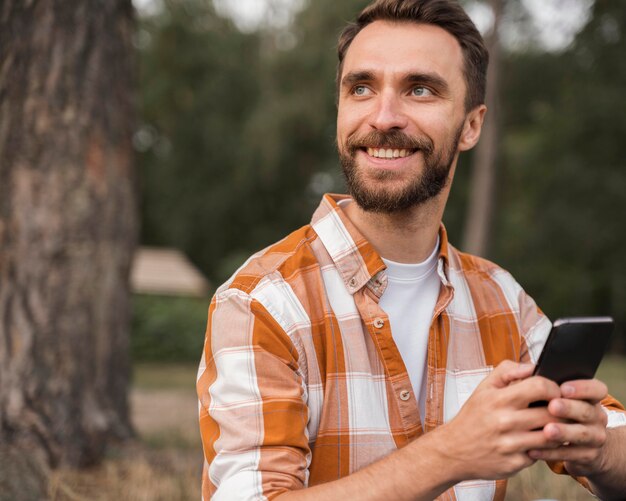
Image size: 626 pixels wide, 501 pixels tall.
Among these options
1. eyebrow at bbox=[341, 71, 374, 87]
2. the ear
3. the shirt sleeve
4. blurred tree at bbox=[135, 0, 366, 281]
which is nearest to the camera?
the shirt sleeve

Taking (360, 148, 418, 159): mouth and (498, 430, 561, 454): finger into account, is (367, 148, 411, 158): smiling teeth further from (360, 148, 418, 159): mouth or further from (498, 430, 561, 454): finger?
(498, 430, 561, 454): finger

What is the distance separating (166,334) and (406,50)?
16324 millimetres

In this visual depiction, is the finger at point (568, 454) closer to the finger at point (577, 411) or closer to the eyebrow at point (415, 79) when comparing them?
the finger at point (577, 411)

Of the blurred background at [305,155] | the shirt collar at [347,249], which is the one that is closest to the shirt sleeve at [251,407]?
the shirt collar at [347,249]

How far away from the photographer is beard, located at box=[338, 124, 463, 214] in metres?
2.05

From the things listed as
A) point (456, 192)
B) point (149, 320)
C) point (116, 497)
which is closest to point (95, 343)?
point (116, 497)

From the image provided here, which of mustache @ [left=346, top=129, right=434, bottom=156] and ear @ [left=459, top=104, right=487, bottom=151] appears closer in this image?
mustache @ [left=346, top=129, right=434, bottom=156]

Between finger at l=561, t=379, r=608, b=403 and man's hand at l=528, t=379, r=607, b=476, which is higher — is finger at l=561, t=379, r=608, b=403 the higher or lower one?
the higher one

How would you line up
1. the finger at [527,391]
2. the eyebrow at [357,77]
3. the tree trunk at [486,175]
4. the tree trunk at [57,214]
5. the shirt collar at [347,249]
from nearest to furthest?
the finger at [527,391], the shirt collar at [347,249], the eyebrow at [357,77], the tree trunk at [57,214], the tree trunk at [486,175]

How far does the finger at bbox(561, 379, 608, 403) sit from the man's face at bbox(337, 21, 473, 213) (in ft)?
2.40

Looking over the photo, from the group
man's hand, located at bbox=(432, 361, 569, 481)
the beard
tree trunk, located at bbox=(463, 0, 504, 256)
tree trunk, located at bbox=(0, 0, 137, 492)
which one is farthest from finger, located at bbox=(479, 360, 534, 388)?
tree trunk, located at bbox=(463, 0, 504, 256)

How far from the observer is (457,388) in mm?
2008

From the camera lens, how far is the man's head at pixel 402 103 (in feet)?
6.75

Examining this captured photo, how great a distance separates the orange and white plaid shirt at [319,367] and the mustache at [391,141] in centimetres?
19
